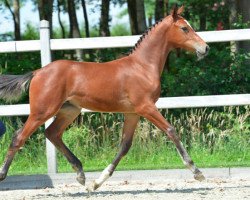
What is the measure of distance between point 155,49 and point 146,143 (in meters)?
2.39

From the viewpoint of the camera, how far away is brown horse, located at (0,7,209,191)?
898cm

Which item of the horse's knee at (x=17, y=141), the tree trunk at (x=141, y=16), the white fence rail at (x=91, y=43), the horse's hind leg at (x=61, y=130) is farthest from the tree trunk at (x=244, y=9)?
the horse's knee at (x=17, y=141)

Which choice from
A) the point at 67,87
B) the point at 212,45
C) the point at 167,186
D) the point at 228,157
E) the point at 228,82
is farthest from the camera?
the point at 212,45

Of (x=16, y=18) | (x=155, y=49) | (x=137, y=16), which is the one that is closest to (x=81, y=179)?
(x=155, y=49)

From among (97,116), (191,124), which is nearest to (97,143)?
(97,116)

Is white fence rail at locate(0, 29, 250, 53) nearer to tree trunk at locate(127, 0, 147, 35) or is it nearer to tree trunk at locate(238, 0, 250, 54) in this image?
tree trunk at locate(238, 0, 250, 54)

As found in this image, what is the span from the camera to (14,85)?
928cm

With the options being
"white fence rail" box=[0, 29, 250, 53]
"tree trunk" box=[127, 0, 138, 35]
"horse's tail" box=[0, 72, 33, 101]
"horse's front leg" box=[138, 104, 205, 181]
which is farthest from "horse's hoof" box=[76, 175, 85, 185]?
"tree trunk" box=[127, 0, 138, 35]

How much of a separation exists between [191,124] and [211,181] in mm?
2126

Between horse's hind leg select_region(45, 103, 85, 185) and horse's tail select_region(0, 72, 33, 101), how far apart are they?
21.3 inches

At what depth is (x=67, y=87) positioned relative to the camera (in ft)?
29.8

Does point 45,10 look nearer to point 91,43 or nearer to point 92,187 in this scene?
point 91,43

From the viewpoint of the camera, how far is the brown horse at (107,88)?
29.5 ft

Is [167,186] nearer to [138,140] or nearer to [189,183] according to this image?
[189,183]
